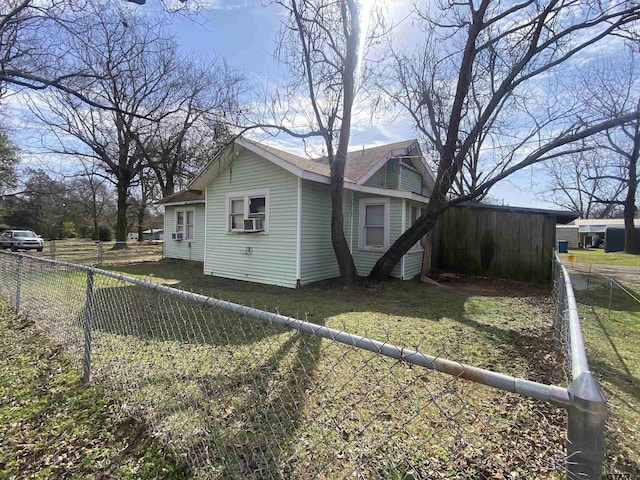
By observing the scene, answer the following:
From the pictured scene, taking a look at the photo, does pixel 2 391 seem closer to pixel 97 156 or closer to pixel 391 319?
pixel 391 319

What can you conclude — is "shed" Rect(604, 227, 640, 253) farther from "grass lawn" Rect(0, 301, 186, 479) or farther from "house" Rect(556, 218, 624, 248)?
"grass lawn" Rect(0, 301, 186, 479)

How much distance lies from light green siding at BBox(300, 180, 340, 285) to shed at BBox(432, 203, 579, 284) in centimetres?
423

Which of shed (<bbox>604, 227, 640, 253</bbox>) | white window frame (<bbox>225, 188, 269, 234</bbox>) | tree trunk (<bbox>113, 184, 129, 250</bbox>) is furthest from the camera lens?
shed (<bbox>604, 227, 640, 253</bbox>)

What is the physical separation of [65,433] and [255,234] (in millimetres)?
7492

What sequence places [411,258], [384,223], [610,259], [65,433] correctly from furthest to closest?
[610,259] → [411,258] → [384,223] → [65,433]

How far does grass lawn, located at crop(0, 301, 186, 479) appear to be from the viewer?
7.61 ft

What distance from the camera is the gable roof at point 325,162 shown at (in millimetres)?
8938

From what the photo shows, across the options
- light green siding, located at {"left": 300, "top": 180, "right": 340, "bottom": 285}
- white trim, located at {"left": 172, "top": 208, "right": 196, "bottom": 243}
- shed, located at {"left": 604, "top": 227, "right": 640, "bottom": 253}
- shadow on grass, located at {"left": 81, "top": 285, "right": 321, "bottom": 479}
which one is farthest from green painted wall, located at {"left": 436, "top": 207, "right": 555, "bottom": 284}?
shed, located at {"left": 604, "top": 227, "right": 640, "bottom": 253}

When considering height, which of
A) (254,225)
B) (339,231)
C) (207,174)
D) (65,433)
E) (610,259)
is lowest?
(65,433)

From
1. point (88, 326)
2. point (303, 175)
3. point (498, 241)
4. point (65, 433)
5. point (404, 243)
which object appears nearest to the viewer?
point (65, 433)

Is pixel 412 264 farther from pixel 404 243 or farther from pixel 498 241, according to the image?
pixel 498 241

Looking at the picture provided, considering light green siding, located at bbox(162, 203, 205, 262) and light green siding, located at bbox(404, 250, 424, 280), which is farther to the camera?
light green siding, located at bbox(162, 203, 205, 262)

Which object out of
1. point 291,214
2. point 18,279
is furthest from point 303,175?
point 18,279

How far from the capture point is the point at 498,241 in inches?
446
